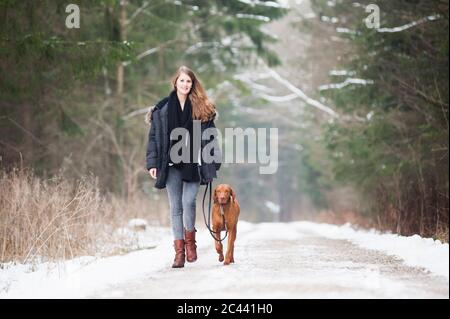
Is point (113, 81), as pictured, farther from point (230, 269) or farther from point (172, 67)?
point (230, 269)

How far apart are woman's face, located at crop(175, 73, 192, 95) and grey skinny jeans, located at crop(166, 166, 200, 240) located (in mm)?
933

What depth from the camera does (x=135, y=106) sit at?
68.0 feet

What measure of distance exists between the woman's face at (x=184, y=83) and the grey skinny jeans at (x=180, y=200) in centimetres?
93

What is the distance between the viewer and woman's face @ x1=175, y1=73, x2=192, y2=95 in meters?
7.31

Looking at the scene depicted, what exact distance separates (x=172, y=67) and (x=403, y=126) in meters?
12.3

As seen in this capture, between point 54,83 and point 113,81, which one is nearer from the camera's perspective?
point 54,83

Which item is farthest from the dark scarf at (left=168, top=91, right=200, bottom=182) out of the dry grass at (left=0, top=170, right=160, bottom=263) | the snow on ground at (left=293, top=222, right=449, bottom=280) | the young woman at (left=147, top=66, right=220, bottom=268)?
the snow on ground at (left=293, top=222, right=449, bottom=280)

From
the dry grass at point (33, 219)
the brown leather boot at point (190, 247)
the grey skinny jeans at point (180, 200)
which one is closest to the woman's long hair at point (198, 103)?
the grey skinny jeans at point (180, 200)

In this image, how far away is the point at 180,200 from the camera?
24.2 feet

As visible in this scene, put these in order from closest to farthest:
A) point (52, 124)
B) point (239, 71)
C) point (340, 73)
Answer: point (340, 73) < point (52, 124) < point (239, 71)

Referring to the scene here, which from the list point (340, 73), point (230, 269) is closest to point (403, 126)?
point (340, 73)

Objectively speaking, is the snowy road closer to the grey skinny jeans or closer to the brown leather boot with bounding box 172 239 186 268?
the brown leather boot with bounding box 172 239 186 268

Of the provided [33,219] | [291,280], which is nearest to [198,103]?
[291,280]
